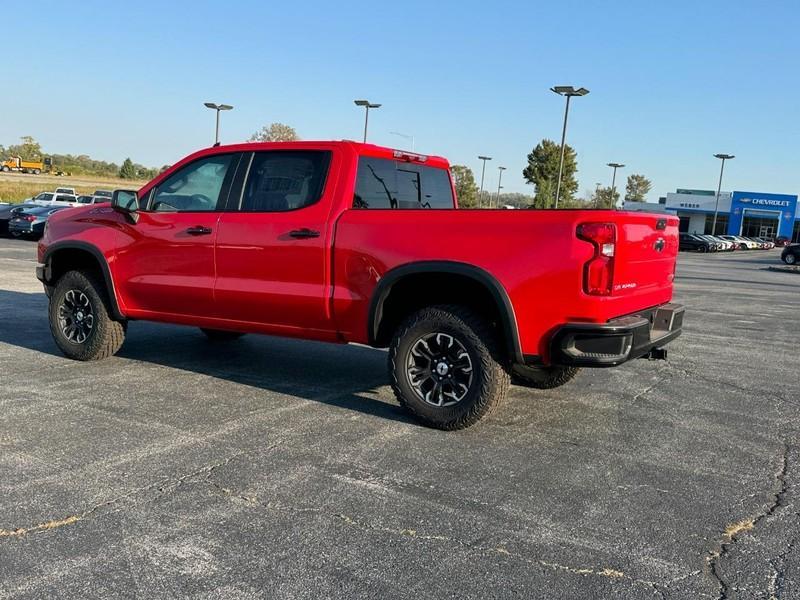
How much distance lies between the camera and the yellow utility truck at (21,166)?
96.6 m

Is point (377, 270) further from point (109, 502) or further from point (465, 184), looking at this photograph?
point (465, 184)

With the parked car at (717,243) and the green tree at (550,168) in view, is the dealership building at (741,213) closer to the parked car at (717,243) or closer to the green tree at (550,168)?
the green tree at (550,168)

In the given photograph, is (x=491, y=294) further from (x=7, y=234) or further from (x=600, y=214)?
(x=7, y=234)

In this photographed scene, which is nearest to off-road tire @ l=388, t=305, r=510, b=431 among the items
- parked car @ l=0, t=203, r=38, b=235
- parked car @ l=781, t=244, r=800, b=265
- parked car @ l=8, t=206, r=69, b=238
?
parked car @ l=8, t=206, r=69, b=238

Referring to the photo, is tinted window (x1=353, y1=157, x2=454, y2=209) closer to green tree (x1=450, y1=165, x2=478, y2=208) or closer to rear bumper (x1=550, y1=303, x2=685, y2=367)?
rear bumper (x1=550, y1=303, x2=685, y2=367)

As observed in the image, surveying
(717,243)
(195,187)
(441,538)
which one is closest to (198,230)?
(195,187)

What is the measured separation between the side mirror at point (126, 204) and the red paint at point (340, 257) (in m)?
0.09

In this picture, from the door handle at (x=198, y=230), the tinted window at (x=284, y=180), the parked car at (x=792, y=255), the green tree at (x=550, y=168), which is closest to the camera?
the tinted window at (x=284, y=180)

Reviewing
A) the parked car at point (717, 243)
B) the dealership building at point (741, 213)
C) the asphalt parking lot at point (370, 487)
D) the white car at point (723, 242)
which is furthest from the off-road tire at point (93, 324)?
the dealership building at point (741, 213)

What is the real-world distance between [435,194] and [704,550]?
398 cm

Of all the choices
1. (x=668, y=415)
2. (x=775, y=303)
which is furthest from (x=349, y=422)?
(x=775, y=303)

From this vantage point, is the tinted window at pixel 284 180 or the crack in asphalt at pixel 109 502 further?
the tinted window at pixel 284 180

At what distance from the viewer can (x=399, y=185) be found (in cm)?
614

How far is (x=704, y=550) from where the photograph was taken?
337 centimetres
